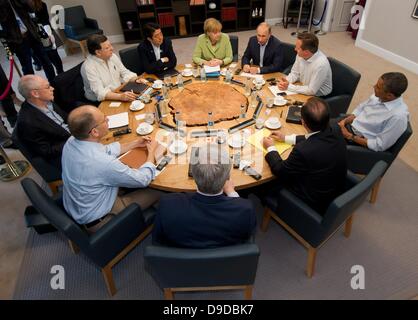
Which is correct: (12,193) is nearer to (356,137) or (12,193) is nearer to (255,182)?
(255,182)

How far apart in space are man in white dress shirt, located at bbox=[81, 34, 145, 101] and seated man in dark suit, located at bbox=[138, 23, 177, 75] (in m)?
0.31

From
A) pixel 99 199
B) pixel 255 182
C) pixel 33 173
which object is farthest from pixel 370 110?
pixel 33 173

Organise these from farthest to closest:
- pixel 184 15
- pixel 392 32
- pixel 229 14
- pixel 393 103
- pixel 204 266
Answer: pixel 229 14 < pixel 184 15 < pixel 392 32 < pixel 393 103 < pixel 204 266

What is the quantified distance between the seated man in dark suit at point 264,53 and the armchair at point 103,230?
2.39 m

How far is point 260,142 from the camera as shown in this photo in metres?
2.37

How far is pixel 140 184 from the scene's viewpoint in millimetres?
1997

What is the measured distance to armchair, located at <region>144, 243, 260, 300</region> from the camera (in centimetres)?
140

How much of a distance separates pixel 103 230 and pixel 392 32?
6.46 metres

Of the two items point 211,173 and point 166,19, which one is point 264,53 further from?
point 166,19

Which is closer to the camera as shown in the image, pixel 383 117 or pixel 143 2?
pixel 383 117

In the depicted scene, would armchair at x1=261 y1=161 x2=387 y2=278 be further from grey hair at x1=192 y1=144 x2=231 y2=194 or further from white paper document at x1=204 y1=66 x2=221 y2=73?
white paper document at x1=204 y1=66 x2=221 y2=73

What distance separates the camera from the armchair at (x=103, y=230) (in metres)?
1.68

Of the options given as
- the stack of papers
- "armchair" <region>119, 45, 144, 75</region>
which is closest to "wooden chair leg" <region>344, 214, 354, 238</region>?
the stack of papers

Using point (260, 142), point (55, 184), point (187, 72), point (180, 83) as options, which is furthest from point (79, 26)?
point (260, 142)
